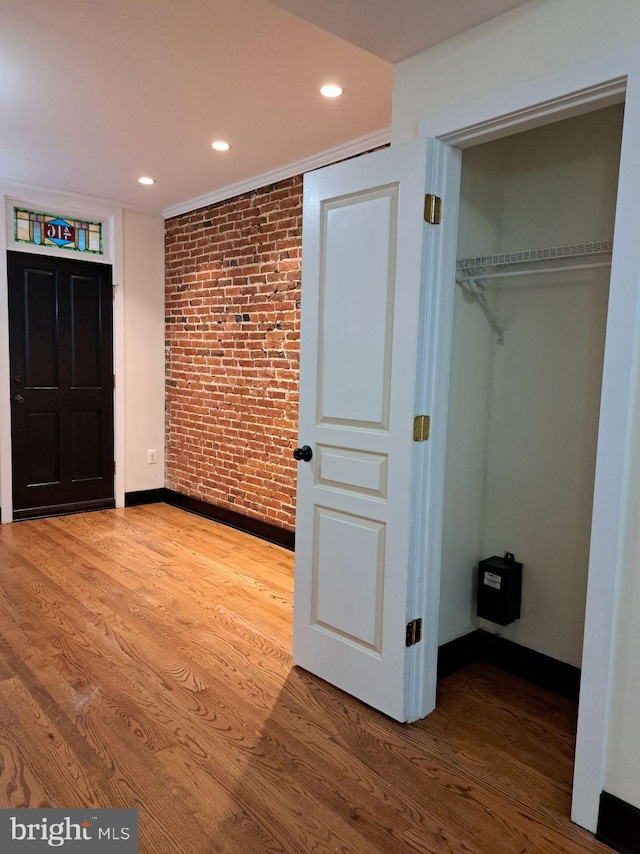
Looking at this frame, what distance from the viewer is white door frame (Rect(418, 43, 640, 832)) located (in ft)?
5.17

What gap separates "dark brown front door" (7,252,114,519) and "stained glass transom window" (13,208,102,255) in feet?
0.51

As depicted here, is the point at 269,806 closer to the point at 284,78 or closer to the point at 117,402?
the point at 284,78

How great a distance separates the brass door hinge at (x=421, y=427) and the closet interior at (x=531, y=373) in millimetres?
398

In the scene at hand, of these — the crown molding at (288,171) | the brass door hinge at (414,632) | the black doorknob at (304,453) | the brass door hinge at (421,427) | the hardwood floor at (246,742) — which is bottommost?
the hardwood floor at (246,742)

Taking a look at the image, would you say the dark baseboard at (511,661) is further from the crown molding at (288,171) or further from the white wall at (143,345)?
the white wall at (143,345)

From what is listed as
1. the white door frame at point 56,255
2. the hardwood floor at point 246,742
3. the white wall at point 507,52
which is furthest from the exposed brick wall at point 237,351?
the white wall at point 507,52

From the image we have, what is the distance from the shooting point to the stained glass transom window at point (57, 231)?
4836mm

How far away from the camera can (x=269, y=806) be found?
179 cm

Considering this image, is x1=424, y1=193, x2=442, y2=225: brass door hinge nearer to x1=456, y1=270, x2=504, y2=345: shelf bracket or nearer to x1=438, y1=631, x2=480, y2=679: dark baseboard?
x1=456, y1=270, x2=504, y2=345: shelf bracket

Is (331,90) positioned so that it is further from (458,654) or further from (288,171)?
(458,654)

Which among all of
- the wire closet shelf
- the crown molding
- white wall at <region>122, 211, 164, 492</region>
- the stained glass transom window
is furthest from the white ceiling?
white wall at <region>122, 211, 164, 492</region>

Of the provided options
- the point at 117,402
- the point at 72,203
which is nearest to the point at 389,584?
the point at 117,402

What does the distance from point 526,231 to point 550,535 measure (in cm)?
131

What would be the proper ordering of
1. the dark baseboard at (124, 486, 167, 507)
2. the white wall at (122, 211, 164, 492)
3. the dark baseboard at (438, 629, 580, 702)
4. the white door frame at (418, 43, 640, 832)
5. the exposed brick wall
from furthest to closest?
the dark baseboard at (124, 486, 167, 507) → the white wall at (122, 211, 164, 492) → the exposed brick wall → the dark baseboard at (438, 629, 580, 702) → the white door frame at (418, 43, 640, 832)
